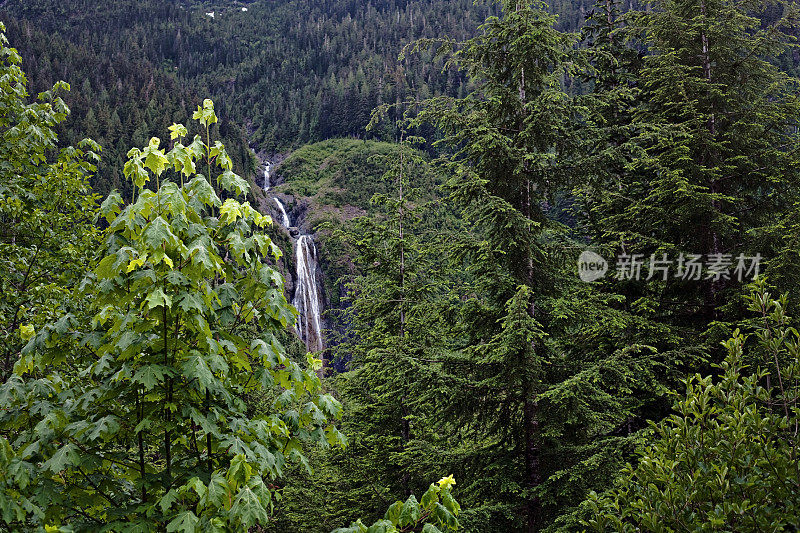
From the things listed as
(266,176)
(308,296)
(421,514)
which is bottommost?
(308,296)

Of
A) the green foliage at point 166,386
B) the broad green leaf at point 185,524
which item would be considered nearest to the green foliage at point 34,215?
the green foliage at point 166,386

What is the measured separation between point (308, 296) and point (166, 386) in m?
40.4

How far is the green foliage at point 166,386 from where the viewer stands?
2486mm

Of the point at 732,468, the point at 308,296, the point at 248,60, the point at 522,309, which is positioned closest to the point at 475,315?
the point at 522,309

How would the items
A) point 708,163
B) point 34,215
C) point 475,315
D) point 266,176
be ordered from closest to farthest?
1. point 34,215
2. point 475,315
3. point 708,163
4. point 266,176

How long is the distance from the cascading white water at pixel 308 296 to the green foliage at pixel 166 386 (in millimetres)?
33928

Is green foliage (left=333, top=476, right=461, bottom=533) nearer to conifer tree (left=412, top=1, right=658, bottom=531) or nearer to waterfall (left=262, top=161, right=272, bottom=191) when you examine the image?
conifer tree (left=412, top=1, right=658, bottom=531)

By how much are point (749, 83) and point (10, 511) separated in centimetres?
1195

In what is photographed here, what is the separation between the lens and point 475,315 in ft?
24.5

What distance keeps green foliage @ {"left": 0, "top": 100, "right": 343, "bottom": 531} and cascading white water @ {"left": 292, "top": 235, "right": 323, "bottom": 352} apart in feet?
111

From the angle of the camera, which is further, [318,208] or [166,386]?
[318,208]

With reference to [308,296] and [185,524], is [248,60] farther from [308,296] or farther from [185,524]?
[185,524]

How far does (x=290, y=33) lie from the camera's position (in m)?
161

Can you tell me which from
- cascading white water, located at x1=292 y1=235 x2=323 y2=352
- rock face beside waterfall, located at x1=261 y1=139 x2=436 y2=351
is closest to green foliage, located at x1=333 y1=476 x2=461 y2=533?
rock face beside waterfall, located at x1=261 y1=139 x2=436 y2=351
